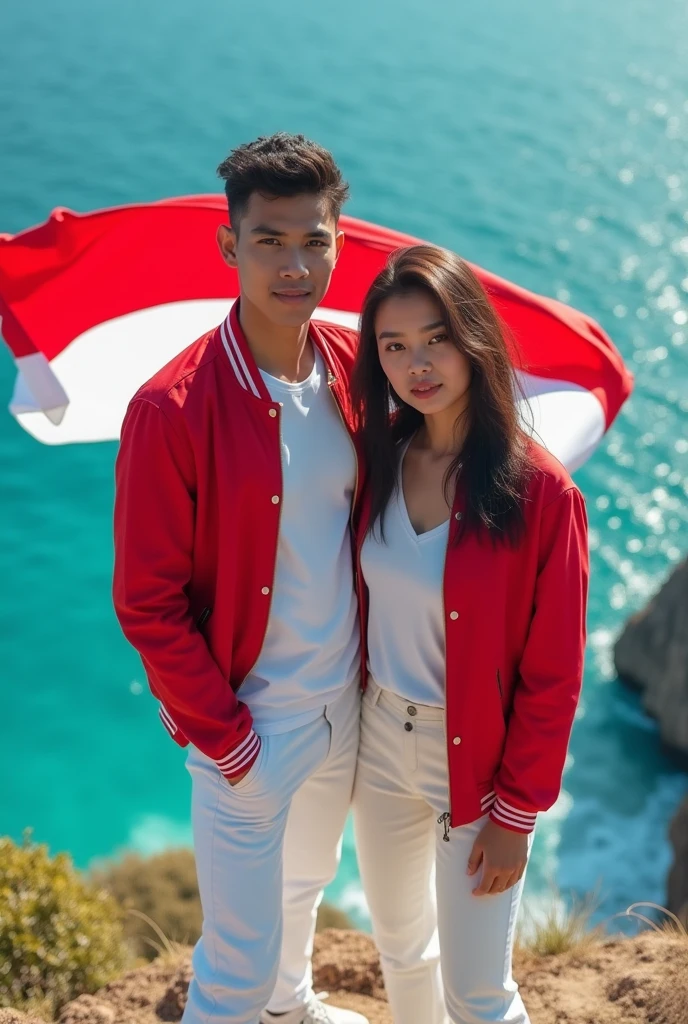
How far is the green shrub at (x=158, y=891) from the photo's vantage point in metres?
7.50

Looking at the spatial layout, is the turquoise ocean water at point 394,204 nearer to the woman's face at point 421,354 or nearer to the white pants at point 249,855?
the white pants at point 249,855

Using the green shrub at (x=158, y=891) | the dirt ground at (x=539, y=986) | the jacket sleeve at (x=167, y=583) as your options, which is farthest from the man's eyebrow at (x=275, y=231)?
the green shrub at (x=158, y=891)

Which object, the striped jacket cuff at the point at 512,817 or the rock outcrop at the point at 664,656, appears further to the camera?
the rock outcrop at the point at 664,656

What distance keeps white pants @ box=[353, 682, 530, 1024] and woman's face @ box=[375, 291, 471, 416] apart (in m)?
0.95

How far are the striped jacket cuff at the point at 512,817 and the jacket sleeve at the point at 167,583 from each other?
2.49ft

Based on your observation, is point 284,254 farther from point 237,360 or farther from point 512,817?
point 512,817

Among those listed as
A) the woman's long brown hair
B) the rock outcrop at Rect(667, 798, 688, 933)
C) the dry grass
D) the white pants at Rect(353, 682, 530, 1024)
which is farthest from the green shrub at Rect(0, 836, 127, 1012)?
the rock outcrop at Rect(667, 798, 688, 933)

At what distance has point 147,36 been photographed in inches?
1030

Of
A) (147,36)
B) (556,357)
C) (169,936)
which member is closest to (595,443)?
(556,357)

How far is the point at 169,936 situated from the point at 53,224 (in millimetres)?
4702

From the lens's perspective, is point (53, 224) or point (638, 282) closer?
point (53, 224)

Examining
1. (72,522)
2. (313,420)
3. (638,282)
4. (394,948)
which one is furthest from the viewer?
(638,282)

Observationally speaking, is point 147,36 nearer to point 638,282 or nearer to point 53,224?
point 638,282

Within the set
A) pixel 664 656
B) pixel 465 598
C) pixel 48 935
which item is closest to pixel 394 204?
pixel 664 656
